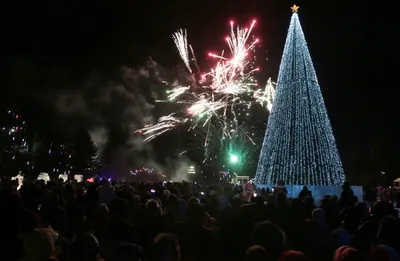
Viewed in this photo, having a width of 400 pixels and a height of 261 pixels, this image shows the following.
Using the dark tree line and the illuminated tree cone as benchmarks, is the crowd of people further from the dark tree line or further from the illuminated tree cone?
the dark tree line

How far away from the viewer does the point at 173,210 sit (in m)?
9.70

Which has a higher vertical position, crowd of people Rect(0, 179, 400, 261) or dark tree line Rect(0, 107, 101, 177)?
dark tree line Rect(0, 107, 101, 177)

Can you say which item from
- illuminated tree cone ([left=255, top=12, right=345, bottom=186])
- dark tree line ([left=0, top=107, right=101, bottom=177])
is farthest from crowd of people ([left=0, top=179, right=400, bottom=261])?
dark tree line ([left=0, top=107, right=101, bottom=177])

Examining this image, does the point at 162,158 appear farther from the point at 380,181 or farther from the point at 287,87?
the point at 287,87

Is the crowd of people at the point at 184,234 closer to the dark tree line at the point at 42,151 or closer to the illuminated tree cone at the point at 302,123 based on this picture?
the illuminated tree cone at the point at 302,123

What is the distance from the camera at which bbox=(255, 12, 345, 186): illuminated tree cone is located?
26484mm

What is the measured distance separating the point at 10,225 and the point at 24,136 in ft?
167

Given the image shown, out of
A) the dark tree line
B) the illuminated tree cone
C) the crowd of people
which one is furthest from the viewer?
the dark tree line

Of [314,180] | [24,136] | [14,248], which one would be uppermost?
[24,136]

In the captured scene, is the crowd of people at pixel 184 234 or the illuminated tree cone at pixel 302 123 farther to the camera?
the illuminated tree cone at pixel 302 123

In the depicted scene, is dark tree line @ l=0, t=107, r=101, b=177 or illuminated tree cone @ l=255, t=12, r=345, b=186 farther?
dark tree line @ l=0, t=107, r=101, b=177

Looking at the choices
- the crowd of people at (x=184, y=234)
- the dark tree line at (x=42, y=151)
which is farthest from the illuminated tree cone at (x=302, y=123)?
the dark tree line at (x=42, y=151)

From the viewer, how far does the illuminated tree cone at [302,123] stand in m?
26.5

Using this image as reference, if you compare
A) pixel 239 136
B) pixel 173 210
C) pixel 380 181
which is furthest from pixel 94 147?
pixel 173 210
